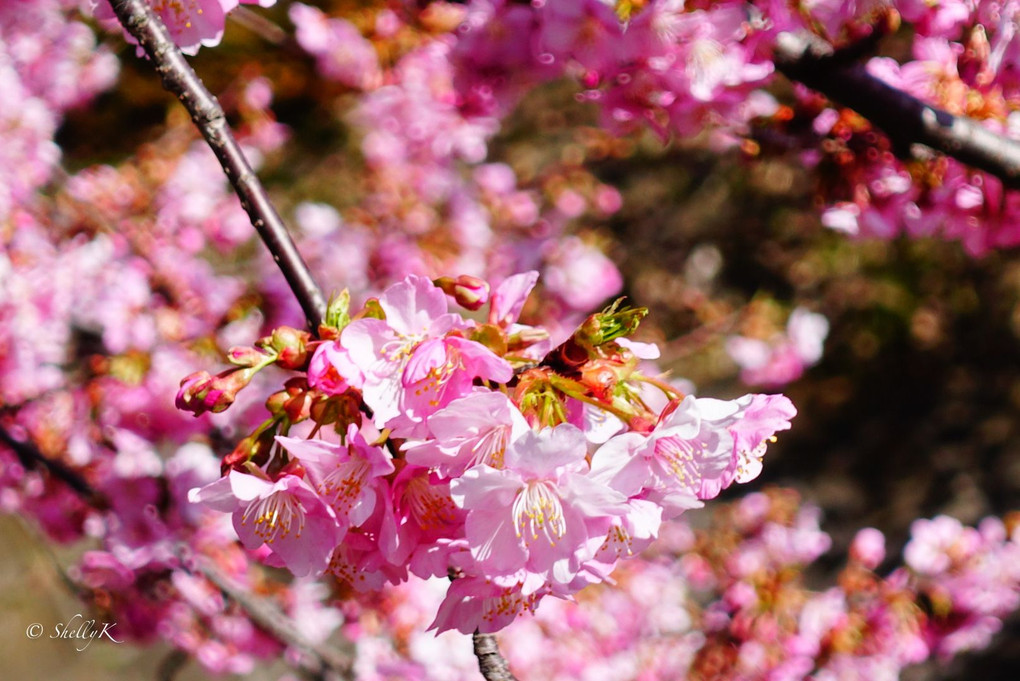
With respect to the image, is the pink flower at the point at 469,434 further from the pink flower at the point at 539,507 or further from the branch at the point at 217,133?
the branch at the point at 217,133

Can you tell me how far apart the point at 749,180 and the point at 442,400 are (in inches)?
147

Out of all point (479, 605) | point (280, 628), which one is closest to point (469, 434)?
point (479, 605)

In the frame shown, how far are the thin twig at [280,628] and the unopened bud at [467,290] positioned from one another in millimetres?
1048

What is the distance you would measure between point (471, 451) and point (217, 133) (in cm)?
46

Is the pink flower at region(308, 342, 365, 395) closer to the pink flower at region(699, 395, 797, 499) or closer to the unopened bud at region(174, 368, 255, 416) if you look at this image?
the unopened bud at region(174, 368, 255, 416)

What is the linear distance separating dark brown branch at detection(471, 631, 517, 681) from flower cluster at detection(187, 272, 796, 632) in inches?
1.3

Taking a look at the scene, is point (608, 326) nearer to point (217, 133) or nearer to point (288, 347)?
point (288, 347)

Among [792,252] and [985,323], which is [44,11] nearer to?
[792,252]

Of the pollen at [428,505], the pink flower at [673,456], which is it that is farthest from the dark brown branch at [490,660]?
the pink flower at [673,456]

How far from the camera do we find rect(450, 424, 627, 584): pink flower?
0.64 metres

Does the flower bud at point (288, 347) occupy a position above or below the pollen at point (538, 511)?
above

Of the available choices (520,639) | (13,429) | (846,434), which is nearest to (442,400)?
(13,429)

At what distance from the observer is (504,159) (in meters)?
4.41

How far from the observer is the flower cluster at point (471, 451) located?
683 mm
